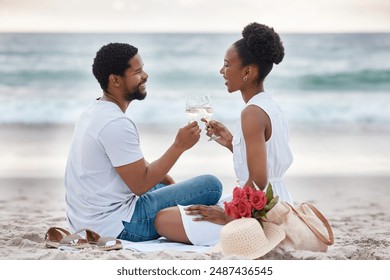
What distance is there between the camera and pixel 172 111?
1117 centimetres

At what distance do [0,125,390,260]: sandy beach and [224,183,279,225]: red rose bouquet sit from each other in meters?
0.23

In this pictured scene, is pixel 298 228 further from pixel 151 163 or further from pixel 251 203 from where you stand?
pixel 151 163

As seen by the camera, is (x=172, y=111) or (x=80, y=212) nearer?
(x=80, y=212)

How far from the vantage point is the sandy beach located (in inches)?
171

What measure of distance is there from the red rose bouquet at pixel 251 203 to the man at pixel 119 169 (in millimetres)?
400

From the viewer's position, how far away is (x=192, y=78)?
44.9 feet

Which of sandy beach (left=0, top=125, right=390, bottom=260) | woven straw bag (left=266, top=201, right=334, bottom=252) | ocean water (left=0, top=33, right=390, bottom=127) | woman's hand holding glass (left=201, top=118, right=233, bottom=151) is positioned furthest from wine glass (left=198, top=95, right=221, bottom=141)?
ocean water (left=0, top=33, right=390, bottom=127)

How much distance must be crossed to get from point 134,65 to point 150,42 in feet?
35.9

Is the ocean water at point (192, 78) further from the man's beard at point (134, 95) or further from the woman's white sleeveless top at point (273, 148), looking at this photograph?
the woman's white sleeveless top at point (273, 148)

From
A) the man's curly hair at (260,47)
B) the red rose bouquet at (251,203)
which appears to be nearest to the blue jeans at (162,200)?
the red rose bouquet at (251,203)

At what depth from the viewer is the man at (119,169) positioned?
4.21 m
